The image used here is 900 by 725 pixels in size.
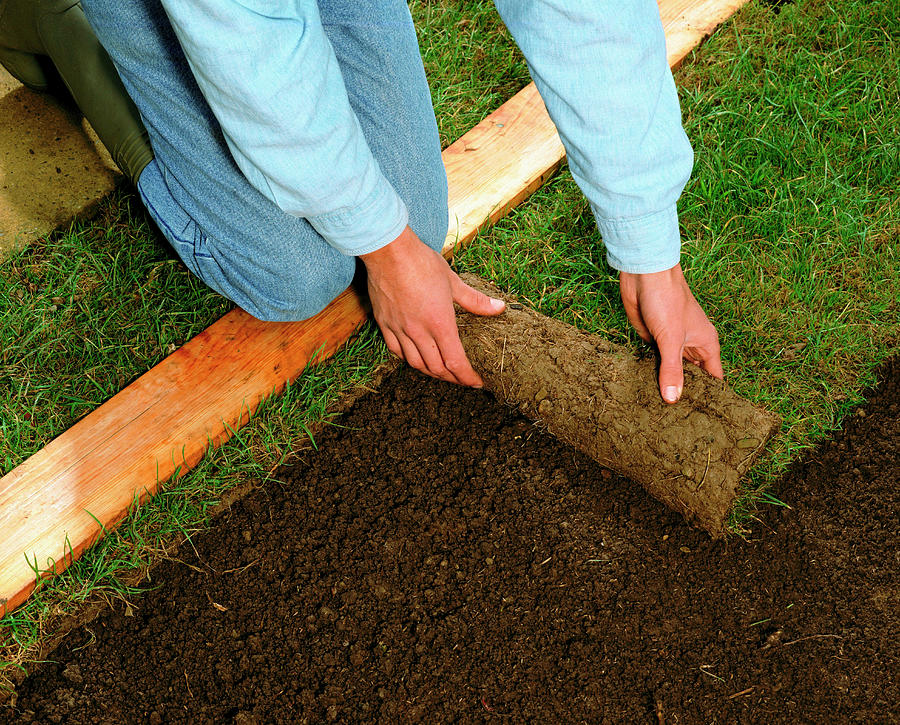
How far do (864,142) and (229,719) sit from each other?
240cm

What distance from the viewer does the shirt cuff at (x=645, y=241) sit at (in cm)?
165

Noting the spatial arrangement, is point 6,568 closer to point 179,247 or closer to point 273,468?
point 273,468

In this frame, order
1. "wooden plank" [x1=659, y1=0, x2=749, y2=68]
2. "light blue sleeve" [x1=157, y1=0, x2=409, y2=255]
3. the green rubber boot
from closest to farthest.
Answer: "light blue sleeve" [x1=157, y1=0, x2=409, y2=255] → the green rubber boot → "wooden plank" [x1=659, y1=0, x2=749, y2=68]

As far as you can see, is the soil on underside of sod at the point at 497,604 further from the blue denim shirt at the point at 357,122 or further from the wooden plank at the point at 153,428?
the blue denim shirt at the point at 357,122

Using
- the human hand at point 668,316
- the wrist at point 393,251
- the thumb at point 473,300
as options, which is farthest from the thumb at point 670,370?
the wrist at point 393,251

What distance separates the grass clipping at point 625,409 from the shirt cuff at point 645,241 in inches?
9.6

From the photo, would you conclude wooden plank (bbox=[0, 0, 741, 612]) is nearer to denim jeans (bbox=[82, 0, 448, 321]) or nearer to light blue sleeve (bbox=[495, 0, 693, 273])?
denim jeans (bbox=[82, 0, 448, 321])

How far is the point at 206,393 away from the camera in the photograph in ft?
6.59

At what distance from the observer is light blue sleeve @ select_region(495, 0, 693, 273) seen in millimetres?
1507

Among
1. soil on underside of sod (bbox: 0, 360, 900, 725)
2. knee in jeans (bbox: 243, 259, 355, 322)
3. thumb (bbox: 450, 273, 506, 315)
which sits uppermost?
→ knee in jeans (bbox: 243, 259, 355, 322)

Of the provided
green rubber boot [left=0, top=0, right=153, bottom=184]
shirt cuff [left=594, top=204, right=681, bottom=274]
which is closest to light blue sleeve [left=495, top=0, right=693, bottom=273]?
shirt cuff [left=594, top=204, right=681, bottom=274]

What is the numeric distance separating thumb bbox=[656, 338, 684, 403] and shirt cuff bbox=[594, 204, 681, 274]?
6.6 inches

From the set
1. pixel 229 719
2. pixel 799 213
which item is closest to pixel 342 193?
pixel 229 719

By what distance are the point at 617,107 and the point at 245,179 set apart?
0.84 m
